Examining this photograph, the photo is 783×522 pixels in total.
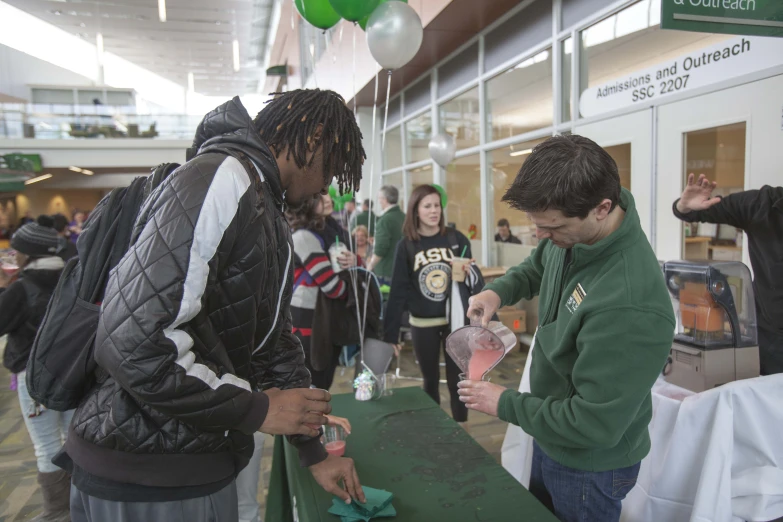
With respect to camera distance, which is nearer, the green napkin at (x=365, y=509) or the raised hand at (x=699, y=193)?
the green napkin at (x=365, y=509)

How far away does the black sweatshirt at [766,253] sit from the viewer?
1.88 m

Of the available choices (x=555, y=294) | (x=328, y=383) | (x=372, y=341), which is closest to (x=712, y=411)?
(x=555, y=294)

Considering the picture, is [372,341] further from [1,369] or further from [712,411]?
[1,369]

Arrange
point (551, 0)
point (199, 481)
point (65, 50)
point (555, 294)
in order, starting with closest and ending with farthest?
point (199, 481), point (555, 294), point (551, 0), point (65, 50)

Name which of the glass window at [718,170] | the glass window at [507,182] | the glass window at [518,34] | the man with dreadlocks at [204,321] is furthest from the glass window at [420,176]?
the man with dreadlocks at [204,321]

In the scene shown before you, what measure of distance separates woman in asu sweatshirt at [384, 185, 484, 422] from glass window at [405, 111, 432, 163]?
425cm

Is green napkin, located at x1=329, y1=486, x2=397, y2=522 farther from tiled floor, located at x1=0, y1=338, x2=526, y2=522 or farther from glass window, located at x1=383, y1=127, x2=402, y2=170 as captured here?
glass window, located at x1=383, y1=127, x2=402, y2=170

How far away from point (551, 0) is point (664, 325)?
3946 millimetres

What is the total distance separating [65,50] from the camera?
1844 centimetres

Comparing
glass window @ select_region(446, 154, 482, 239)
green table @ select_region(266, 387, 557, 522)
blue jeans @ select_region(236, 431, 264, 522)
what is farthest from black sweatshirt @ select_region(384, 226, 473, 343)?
glass window @ select_region(446, 154, 482, 239)

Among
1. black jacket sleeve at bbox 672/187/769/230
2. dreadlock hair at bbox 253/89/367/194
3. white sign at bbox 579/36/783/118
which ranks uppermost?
white sign at bbox 579/36/783/118

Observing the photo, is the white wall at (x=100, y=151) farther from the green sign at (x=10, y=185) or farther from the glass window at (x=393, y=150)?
the glass window at (x=393, y=150)

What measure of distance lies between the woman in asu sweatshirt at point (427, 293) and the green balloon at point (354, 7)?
1.17m

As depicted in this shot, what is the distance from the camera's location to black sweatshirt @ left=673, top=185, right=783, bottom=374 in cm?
188
